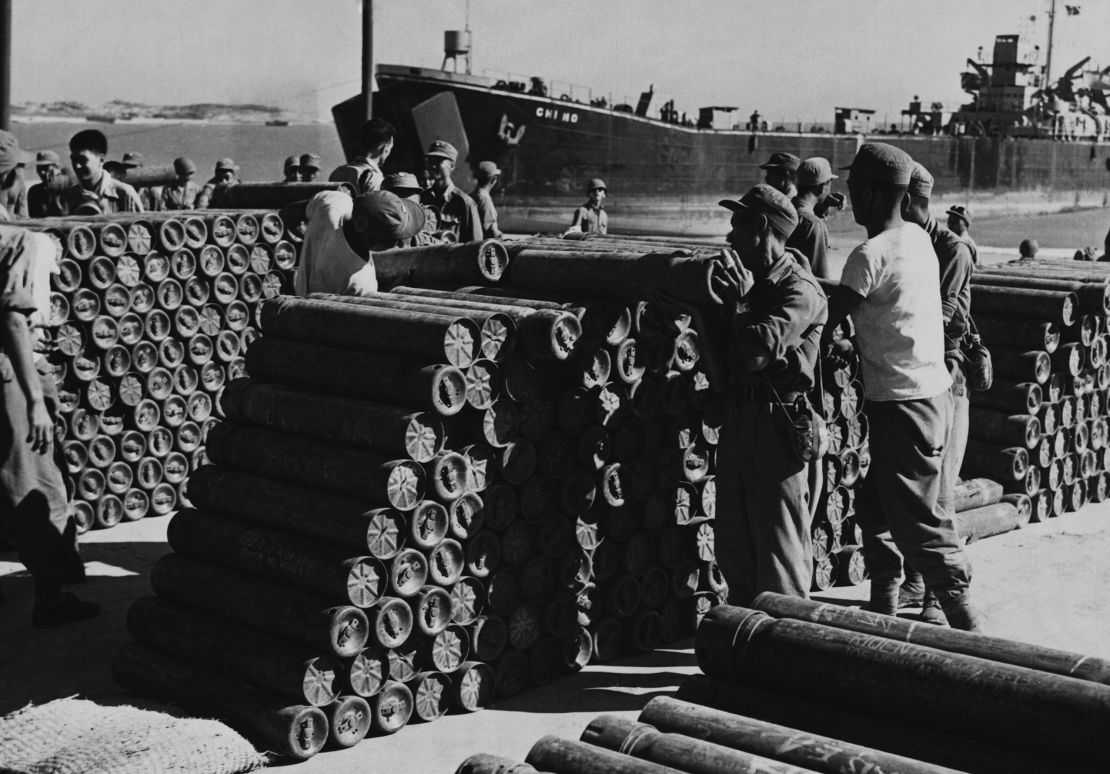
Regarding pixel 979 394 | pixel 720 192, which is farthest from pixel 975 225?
pixel 979 394

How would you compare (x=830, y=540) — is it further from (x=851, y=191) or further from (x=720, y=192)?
(x=720, y=192)

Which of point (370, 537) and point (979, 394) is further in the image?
point (979, 394)

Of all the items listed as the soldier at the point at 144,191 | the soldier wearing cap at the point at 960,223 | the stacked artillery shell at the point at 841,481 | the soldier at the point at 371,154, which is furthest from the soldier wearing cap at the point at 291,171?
the stacked artillery shell at the point at 841,481

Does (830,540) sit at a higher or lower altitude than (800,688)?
lower

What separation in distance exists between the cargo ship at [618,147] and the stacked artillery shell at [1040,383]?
96.4ft

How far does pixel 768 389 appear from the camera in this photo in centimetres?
647

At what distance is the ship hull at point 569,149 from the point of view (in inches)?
1806

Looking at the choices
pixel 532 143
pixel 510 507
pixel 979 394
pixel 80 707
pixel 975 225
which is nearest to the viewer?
pixel 80 707

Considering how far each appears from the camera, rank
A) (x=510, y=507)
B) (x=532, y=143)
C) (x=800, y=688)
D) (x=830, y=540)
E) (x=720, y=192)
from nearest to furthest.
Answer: (x=800, y=688)
(x=510, y=507)
(x=830, y=540)
(x=532, y=143)
(x=720, y=192)

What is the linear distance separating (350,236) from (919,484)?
3618 mm

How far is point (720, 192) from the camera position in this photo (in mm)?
53312

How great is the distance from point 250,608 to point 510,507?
1.39m

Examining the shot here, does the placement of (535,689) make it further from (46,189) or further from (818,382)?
(46,189)

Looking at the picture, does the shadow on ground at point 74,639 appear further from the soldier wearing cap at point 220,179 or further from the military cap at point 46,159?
the soldier wearing cap at point 220,179
